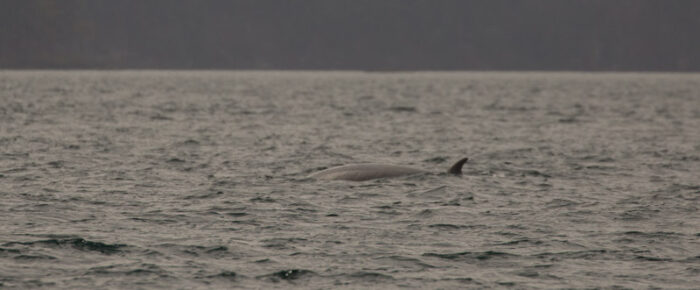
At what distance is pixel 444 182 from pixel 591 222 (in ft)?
22.1

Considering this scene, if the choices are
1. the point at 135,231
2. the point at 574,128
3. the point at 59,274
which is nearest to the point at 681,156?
the point at 574,128

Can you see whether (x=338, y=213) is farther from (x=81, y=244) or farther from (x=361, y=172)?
(x=81, y=244)

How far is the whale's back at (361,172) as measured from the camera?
27.7m

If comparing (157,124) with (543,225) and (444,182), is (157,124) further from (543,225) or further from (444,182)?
(543,225)

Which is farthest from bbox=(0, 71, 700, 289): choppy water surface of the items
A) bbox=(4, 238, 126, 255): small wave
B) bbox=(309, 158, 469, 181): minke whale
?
bbox=(309, 158, 469, 181): minke whale

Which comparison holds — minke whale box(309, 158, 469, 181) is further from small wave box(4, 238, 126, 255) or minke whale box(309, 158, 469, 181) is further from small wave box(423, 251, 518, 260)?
small wave box(4, 238, 126, 255)

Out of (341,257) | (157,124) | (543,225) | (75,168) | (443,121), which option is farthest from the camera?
(443,121)

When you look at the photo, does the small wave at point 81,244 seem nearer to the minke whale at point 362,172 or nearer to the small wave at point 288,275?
the small wave at point 288,275

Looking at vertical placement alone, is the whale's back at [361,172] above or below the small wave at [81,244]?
below

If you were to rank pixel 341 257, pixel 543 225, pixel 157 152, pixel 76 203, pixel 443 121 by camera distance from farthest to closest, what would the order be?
pixel 443 121
pixel 157 152
pixel 76 203
pixel 543 225
pixel 341 257

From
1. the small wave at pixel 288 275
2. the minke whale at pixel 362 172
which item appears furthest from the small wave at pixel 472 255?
the minke whale at pixel 362 172

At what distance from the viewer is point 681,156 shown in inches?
1419

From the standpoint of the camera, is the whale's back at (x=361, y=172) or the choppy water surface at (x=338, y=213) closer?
the choppy water surface at (x=338, y=213)

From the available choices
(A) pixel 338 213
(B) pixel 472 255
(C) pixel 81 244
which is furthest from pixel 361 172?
(C) pixel 81 244
